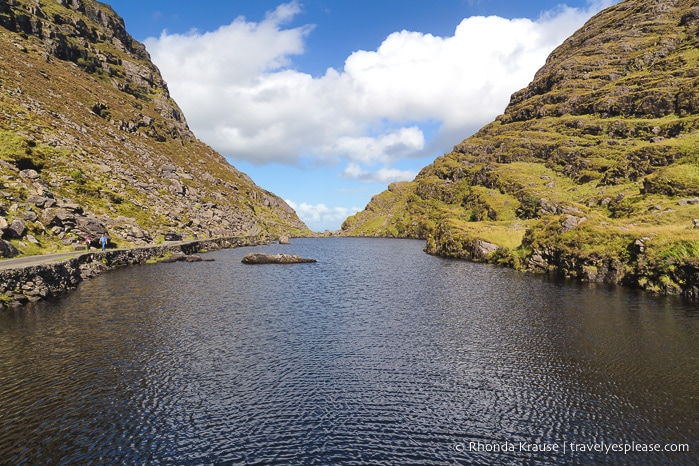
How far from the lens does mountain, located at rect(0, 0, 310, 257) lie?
7162cm

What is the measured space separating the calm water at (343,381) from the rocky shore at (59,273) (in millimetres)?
2716

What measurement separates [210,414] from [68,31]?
9650 inches

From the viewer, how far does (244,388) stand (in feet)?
81.5

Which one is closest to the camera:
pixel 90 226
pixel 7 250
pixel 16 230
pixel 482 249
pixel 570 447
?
pixel 570 447

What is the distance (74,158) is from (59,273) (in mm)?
72781

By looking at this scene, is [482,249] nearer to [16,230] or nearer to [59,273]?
[59,273]

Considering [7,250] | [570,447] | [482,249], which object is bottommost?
[570,447]

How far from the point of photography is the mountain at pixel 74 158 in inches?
2820

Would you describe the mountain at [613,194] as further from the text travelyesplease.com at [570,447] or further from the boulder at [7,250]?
the boulder at [7,250]

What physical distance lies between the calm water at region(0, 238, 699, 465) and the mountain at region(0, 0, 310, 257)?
3263cm

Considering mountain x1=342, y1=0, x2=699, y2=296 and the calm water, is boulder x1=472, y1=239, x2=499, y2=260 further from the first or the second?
the calm water

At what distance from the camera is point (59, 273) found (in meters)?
50.8

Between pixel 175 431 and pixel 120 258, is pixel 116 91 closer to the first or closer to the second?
pixel 120 258

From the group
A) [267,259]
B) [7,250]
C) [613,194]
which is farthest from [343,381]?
[613,194]
